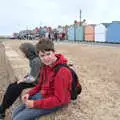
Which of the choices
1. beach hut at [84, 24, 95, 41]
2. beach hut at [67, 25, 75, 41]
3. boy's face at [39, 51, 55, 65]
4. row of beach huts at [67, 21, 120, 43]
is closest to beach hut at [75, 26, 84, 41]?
row of beach huts at [67, 21, 120, 43]

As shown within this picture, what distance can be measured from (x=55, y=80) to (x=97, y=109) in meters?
1.95

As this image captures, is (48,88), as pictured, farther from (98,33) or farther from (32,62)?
(98,33)

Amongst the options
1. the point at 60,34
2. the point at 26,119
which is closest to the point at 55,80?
the point at 26,119

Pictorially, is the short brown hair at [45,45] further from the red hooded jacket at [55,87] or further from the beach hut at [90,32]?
the beach hut at [90,32]

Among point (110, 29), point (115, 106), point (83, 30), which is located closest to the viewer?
point (115, 106)

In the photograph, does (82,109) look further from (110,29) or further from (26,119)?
(110,29)

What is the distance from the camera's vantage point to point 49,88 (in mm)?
4910

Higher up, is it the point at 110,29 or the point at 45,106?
the point at 45,106

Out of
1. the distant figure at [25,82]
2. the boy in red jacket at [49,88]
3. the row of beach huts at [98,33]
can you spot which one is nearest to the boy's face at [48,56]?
the boy in red jacket at [49,88]

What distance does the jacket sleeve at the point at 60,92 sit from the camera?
4605mm

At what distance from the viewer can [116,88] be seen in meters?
9.16

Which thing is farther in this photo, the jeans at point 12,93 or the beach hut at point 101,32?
the beach hut at point 101,32

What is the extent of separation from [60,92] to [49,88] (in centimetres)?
31

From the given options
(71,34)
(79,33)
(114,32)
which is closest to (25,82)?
(114,32)
